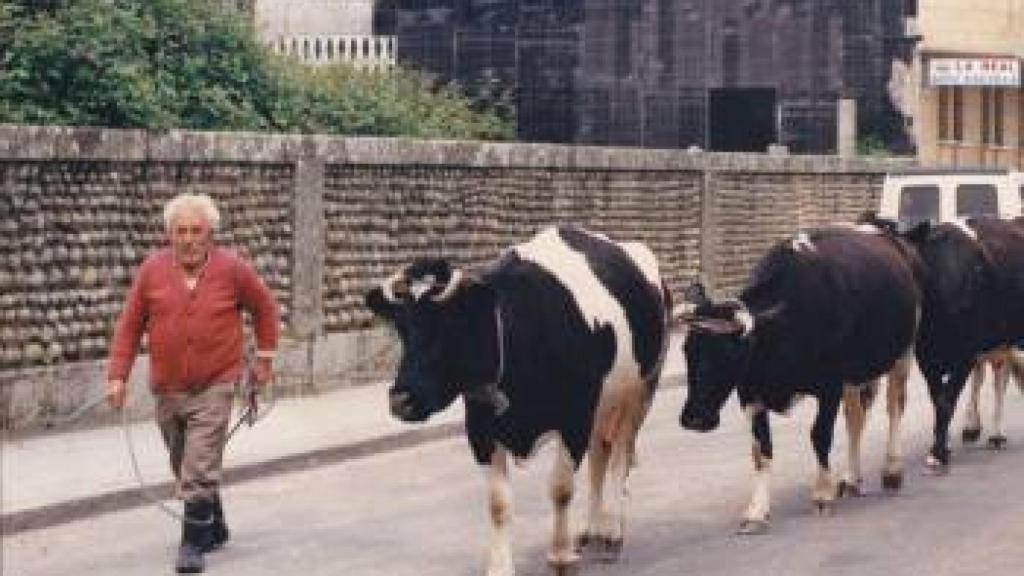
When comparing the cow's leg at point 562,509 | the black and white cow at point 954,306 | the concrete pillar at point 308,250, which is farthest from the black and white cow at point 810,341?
the concrete pillar at point 308,250

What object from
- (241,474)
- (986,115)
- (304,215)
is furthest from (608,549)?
(986,115)

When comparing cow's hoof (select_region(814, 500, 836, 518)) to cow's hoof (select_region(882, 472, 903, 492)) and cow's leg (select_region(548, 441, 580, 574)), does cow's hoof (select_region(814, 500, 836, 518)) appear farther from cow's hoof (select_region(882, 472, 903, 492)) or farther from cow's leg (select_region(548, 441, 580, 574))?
cow's leg (select_region(548, 441, 580, 574))

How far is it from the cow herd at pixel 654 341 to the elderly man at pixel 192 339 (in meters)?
1.39

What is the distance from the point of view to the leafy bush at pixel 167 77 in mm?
19219

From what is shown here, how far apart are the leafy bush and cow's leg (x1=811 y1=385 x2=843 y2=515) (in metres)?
8.78

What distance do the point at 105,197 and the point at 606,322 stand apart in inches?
287

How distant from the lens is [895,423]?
13.8 m

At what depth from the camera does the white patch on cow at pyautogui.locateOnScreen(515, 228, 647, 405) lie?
10727 millimetres

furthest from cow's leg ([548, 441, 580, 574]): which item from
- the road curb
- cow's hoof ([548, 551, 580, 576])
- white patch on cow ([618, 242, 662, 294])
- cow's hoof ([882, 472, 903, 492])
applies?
the road curb

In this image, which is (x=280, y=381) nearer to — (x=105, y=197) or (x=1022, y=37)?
(x=105, y=197)

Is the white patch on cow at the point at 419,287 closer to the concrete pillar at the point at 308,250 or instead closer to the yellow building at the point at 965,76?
the concrete pillar at the point at 308,250

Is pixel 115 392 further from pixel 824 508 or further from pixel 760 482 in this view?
pixel 824 508

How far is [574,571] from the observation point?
10.6 metres

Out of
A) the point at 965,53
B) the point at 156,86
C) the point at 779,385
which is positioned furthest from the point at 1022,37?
the point at 779,385
